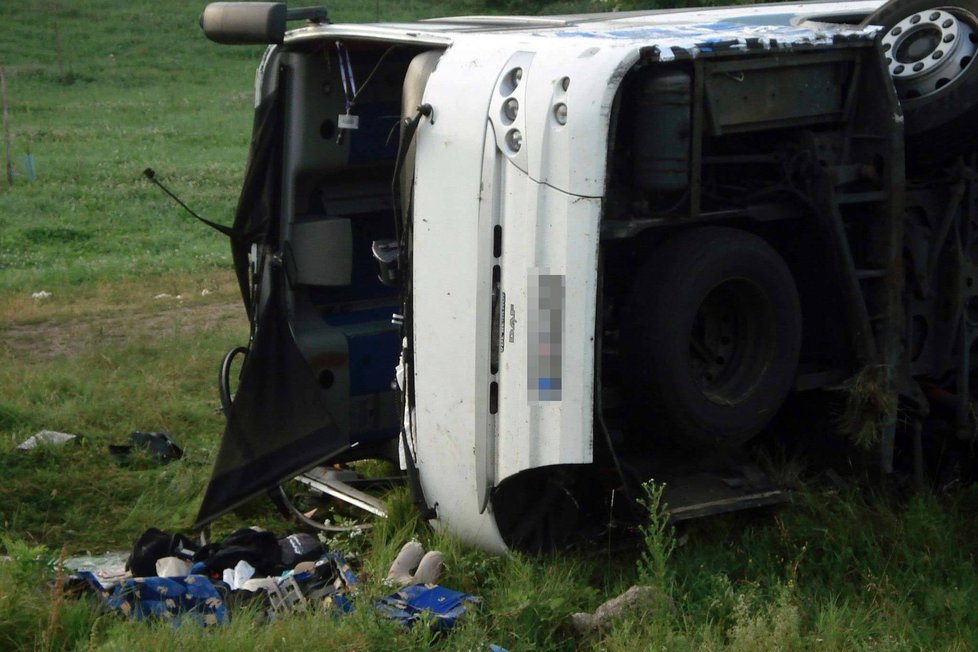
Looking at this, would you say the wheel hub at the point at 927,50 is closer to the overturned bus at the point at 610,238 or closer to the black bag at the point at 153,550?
the overturned bus at the point at 610,238

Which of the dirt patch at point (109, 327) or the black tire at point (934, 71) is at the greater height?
the black tire at point (934, 71)

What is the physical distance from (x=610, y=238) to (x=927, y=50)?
5.11 feet

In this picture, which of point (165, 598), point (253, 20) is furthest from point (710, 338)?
point (253, 20)

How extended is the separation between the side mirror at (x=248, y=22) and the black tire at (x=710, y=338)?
5.77 ft

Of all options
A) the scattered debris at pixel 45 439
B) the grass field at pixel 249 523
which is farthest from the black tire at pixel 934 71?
the scattered debris at pixel 45 439

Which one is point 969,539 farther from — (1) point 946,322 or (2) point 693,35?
(2) point 693,35

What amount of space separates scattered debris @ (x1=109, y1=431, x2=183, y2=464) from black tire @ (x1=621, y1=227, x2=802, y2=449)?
8.14ft

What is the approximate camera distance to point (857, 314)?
467 centimetres

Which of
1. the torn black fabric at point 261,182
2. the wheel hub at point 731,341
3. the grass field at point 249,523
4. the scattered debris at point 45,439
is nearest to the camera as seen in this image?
the grass field at point 249,523

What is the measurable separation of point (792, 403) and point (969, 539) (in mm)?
818

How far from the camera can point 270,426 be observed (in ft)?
17.7

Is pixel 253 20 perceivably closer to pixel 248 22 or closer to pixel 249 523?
pixel 248 22

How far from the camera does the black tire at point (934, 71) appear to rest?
4820 millimetres

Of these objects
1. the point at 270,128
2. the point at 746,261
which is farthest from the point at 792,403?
the point at 270,128
